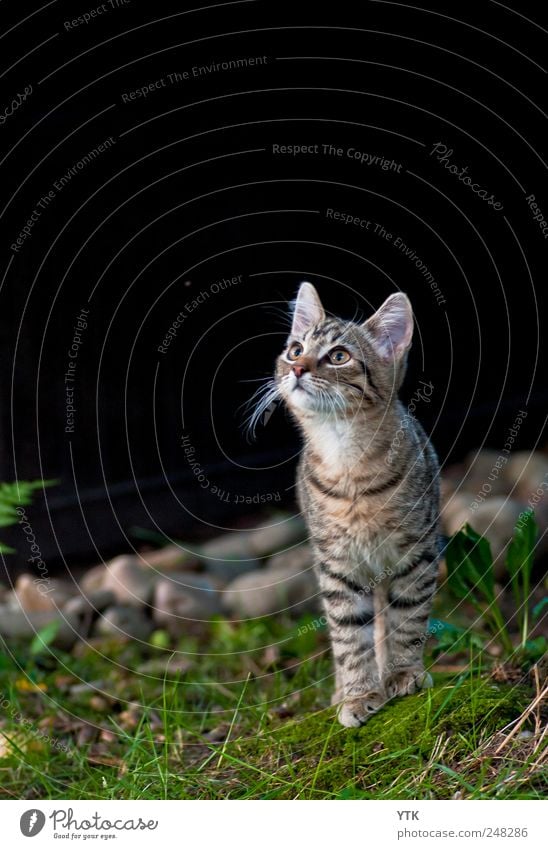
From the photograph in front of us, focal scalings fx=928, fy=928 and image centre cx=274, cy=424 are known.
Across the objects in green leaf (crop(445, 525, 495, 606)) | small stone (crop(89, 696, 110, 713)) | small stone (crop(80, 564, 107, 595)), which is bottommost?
small stone (crop(89, 696, 110, 713))

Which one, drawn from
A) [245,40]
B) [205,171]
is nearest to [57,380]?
[205,171]

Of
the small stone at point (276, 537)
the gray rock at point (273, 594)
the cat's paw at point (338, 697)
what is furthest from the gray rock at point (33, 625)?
the cat's paw at point (338, 697)

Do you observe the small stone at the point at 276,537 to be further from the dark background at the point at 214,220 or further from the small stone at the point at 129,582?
the small stone at the point at 129,582

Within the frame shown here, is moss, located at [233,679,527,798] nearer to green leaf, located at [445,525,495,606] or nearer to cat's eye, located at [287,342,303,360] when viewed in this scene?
green leaf, located at [445,525,495,606]

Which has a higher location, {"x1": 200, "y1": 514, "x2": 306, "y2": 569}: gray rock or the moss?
{"x1": 200, "y1": 514, "x2": 306, "y2": 569}: gray rock

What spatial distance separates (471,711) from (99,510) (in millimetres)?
2811

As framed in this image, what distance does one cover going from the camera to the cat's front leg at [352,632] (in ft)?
8.63

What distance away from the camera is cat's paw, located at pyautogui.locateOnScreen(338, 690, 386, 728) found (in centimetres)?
257

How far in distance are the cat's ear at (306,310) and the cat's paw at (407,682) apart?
3.29 feet

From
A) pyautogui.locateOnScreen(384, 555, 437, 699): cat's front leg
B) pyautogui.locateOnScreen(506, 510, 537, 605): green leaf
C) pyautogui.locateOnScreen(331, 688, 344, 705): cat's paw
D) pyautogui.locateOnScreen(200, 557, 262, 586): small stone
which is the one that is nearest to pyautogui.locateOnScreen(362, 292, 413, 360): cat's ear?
pyautogui.locateOnScreen(384, 555, 437, 699): cat's front leg

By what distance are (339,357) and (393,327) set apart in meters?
0.17

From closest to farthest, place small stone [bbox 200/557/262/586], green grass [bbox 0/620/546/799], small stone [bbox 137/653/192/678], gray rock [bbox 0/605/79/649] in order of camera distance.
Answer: green grass [bbox 0/620/546/799], small stone [bbox 137/653/192/678], gray rock [bbox 0/605/79/649], small stone [bbox 200/557/262/586]

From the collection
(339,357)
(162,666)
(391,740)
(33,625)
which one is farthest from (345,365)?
(33,625)
